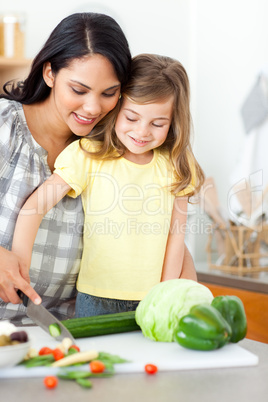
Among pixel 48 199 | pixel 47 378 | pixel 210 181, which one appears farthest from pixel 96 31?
pixel 210 181

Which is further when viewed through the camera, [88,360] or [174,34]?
[174,34]

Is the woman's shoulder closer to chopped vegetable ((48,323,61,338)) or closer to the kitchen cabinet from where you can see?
chopped vegetable ((48,323,61,338))

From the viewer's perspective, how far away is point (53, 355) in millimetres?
949

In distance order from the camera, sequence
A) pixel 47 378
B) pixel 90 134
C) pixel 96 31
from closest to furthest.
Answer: pixel 47 378
pixel 96 31
pixel 90 134

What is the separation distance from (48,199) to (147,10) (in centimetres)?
232

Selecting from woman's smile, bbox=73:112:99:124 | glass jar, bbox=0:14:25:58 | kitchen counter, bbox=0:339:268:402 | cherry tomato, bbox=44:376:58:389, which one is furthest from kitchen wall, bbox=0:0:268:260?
cherry tomato, bbox=44:376:58:389

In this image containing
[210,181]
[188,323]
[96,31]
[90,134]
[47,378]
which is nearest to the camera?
[47,378]

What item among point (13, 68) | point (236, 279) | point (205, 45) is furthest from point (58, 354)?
point (205, 45)

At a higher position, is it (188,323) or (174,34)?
(174,34)

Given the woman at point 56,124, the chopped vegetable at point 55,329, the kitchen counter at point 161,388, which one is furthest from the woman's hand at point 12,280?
the kitchen counter at point 161,388

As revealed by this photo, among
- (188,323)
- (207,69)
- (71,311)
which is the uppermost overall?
(207,69)

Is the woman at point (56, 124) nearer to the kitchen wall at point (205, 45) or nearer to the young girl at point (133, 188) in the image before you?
A: the young girl at point (133, 188)

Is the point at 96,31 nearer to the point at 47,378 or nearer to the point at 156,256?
the point at 156,256

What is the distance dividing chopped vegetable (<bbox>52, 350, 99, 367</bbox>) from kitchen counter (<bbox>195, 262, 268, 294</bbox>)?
1858 mm
